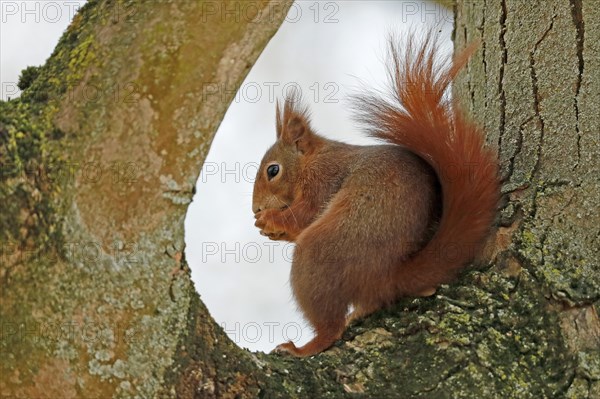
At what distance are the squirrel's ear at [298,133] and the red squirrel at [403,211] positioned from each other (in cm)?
44

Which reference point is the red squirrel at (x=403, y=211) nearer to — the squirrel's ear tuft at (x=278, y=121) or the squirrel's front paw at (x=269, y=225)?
the squirrel's front paw at (x=269, y=225)

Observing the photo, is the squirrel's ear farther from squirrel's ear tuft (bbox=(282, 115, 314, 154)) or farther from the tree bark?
Result: the tree bark

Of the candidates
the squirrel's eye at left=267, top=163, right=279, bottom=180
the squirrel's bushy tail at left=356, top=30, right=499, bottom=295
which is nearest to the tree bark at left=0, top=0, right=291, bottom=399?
the squirrel's bushy tail at left=356, top=30, right=499, bottom=295

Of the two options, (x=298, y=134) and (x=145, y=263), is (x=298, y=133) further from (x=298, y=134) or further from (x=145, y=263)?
(x=145, y=263)

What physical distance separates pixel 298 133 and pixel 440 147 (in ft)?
2.31

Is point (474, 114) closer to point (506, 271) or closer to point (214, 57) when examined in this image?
point (506, 271)

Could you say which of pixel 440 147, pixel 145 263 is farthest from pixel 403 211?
pixel 145 263

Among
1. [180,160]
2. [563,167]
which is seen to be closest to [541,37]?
[563,167]

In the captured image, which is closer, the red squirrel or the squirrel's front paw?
the red squirrel

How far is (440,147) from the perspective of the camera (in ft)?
5.77

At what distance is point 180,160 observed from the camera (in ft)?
3.82

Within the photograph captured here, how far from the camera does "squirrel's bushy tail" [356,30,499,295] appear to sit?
1.66 metres

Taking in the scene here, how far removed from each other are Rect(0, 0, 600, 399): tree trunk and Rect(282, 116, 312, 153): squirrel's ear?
101cm

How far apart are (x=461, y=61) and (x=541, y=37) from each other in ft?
1.01
